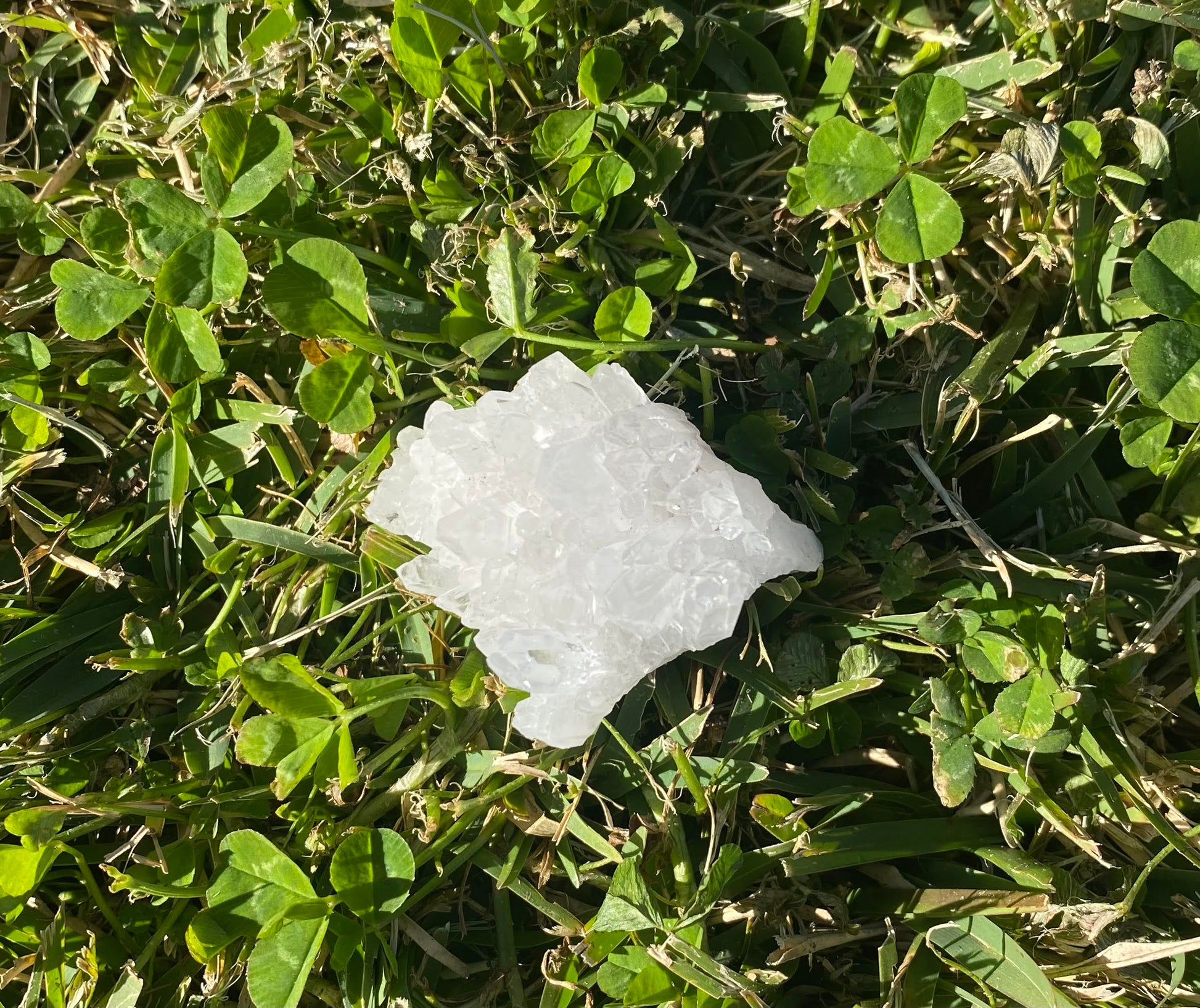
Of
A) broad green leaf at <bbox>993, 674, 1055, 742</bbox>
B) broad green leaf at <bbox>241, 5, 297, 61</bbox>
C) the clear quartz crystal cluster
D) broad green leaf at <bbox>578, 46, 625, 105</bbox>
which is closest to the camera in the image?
the clear quartz crystal cluster

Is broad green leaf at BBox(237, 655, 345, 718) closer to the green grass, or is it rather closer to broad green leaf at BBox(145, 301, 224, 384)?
the green grass

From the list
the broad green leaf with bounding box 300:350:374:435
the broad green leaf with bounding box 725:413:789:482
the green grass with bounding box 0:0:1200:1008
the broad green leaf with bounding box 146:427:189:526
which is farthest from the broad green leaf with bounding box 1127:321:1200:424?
the broad green leaf with bounding box 146:427:189:526

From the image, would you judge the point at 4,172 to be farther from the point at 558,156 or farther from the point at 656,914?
the point at 656,914

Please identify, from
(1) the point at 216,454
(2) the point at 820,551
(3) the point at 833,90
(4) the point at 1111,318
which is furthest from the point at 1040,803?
(1) the point at 216,454

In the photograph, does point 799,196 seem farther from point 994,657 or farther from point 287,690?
point 287,690

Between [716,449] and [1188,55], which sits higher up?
[1188,55]

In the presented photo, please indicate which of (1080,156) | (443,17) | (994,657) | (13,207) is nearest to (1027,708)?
(994,657)
